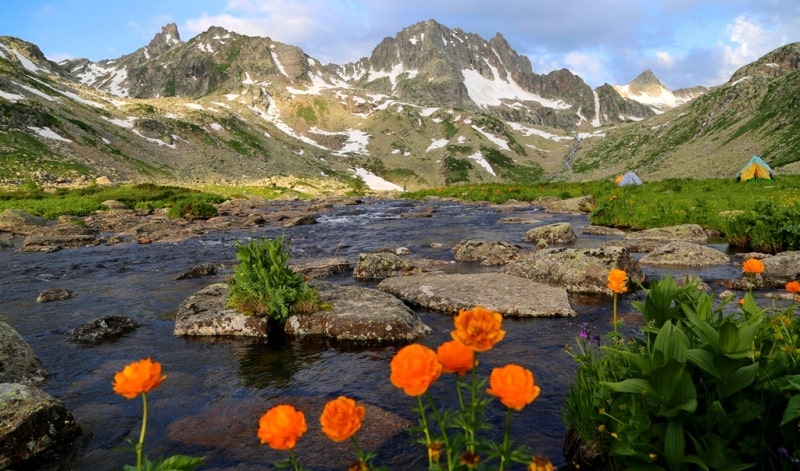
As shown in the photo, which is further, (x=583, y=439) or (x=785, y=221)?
(x=785, y=221)

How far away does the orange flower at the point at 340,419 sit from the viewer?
210cm

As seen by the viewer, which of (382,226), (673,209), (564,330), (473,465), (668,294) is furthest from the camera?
(382,226)

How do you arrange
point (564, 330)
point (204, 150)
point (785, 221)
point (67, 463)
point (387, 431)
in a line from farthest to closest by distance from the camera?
point (204, 150)
point (785, 221)
point (564, 330)
point (387, 431)
point (67, 463)

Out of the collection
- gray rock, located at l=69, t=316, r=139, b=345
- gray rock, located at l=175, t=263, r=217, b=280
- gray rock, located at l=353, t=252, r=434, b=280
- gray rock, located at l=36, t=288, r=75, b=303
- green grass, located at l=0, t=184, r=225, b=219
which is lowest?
green grass, located at l=0, t=184, r=225, b=219

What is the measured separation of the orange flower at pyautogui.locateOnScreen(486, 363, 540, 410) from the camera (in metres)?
2.07

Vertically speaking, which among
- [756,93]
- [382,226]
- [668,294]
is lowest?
[382,226]

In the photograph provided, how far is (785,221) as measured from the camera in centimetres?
1402

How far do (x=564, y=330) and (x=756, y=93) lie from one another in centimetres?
14511

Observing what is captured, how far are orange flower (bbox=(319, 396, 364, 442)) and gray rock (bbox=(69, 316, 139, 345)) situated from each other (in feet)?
30.6

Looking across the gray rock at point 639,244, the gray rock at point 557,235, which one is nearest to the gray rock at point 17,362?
the gray rock at point 639,244

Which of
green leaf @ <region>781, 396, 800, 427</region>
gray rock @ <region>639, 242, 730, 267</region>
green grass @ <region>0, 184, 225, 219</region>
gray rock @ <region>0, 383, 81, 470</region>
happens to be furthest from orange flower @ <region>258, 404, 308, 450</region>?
green grass @ <region>0, 184, 225, 219</region>

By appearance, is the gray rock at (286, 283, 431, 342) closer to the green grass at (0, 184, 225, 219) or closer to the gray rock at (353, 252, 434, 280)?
the gray rock at (353, 252, 434, 280)

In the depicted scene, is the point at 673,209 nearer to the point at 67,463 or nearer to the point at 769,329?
the point at 769,329

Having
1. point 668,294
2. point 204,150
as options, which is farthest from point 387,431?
point 204,150
